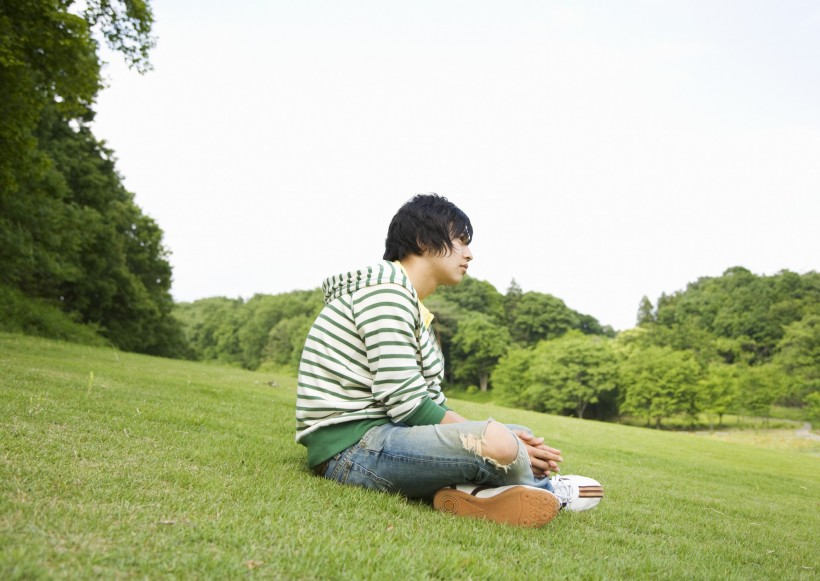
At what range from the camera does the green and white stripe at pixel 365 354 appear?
3.09 m

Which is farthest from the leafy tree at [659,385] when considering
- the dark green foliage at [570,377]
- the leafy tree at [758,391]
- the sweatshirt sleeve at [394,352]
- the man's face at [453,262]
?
the sweatshirt sleeve at [394,352]

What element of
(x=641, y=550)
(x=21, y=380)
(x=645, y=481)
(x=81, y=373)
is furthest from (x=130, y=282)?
(x=641, y=550)

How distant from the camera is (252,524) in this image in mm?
2303

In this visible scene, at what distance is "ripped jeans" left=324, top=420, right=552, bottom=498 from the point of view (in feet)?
9.85

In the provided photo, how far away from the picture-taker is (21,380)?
581cm

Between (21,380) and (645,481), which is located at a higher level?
(21,380)

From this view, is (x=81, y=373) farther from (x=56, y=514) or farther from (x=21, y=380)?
(x=56, y=514)

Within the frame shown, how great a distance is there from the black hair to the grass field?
1.55 metres

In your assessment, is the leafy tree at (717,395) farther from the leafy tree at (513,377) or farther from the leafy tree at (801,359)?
the leafy tree at (513,377)

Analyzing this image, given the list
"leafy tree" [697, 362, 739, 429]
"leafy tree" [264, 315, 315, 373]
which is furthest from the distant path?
"leafy tree" [264, 315, 315, 373]

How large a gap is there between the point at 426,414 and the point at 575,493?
1.32m

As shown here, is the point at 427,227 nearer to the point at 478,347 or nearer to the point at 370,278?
the point at 370,278

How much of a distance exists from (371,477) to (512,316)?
87806 mm

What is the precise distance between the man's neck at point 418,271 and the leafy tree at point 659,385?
5814 centimetres
